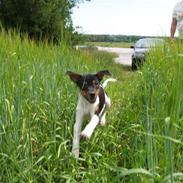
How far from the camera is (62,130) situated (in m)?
2.75

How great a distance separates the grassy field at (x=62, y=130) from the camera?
1.75m

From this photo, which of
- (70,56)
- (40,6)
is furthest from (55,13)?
(70,56)

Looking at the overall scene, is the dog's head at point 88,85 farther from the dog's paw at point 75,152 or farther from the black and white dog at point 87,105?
the dog's paw at point 75,152

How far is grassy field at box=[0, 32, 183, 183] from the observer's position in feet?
5.73

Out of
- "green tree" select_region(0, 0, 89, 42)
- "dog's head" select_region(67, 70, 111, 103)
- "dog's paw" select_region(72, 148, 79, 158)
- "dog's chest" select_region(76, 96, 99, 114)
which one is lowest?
Answer: "dog's paw" select_region(72, 148, 79, 158)

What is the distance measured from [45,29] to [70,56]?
39.2 feet

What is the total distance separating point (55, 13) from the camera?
1581cm

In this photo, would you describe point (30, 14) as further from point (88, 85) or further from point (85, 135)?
point (85, 135)

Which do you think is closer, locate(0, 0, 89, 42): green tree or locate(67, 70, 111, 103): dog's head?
locate(67, 70, 111, 103): dog's head

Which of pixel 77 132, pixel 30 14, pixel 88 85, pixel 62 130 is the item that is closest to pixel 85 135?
pixel 77 132

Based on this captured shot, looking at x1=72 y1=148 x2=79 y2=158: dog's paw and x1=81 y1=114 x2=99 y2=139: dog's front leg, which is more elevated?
x1=81 y1=114 x2=99 y2=139: dog's front leg

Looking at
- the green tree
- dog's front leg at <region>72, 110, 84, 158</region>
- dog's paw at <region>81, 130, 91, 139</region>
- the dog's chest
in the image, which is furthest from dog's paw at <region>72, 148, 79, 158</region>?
the green tree

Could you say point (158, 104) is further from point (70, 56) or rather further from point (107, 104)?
point (70, 56)

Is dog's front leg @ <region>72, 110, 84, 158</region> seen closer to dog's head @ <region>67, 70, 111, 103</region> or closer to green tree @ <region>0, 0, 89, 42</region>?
dog's head @ <region>67, 70, 111, 103</region>
